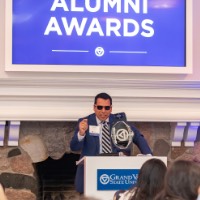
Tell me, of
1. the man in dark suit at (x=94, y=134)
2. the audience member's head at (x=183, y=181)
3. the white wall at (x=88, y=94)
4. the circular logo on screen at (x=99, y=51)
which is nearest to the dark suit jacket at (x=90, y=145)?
the man in dark suit at (x=94, y=134)

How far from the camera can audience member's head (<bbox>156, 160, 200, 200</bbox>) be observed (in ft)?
7.25

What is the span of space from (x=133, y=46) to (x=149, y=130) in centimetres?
76

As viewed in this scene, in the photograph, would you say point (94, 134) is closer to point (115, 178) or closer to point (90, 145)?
point (90, 145)

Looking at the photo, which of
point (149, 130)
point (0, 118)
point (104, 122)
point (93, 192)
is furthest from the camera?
point (149, 130)

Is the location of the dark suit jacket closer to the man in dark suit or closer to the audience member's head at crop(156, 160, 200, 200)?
the man in dark suit

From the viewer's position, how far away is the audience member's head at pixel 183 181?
2.21 metres

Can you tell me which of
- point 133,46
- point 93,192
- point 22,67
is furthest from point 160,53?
point 93,192

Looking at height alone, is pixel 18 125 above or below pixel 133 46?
below

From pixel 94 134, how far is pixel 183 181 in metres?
2.20

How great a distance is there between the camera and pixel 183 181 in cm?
221

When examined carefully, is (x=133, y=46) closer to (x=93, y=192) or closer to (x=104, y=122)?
(x=104, y=122)

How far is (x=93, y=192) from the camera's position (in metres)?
3.87

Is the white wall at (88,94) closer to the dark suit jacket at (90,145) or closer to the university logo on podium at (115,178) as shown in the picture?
the dark suit jacket at (90,145)

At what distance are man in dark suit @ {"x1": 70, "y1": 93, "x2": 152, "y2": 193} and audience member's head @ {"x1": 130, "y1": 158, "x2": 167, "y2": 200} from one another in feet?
4.95
